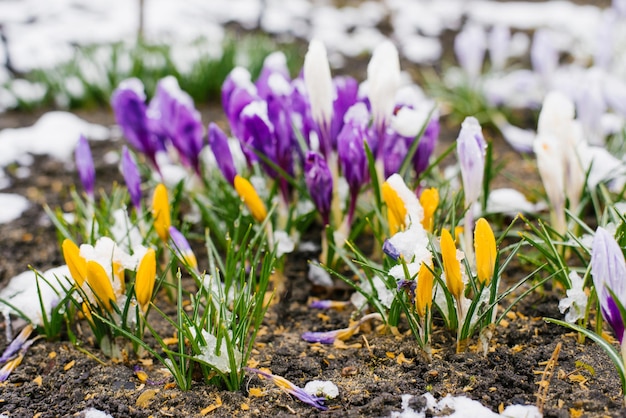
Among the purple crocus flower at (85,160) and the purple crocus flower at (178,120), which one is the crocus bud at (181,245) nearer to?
the purple crocus flower at (85,160)

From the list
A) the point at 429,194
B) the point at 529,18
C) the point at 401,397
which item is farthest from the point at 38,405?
the point at 529,18

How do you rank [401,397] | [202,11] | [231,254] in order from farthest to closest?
[202,11]
[231,254]
[401,397]

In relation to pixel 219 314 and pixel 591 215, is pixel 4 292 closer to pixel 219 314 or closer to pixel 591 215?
pixel 219 314

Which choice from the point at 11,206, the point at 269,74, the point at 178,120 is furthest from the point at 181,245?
the point at 11,206

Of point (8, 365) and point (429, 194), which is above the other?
point (429, 194)

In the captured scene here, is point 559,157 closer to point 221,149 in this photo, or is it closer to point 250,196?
A: point 250,196

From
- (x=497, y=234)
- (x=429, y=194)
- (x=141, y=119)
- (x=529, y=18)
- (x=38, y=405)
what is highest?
(x=529, y=18)
